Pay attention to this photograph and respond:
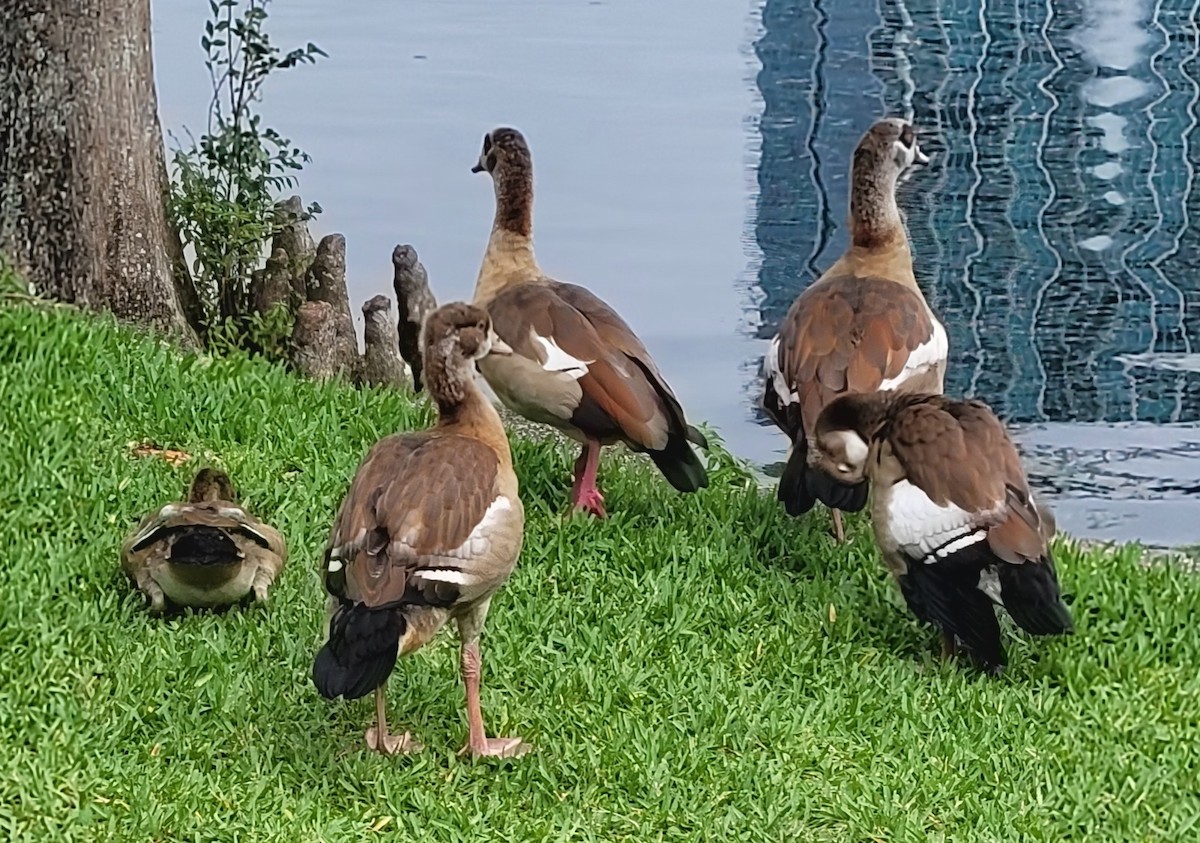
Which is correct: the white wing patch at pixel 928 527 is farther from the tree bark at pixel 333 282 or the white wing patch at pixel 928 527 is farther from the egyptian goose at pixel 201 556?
the tree bark at pixel 333 282

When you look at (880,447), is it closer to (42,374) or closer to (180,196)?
(42,374)

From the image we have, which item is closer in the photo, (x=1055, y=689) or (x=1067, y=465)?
(x=1055, y=689)

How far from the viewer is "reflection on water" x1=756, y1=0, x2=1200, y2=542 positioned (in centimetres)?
940

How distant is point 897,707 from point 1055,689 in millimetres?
601

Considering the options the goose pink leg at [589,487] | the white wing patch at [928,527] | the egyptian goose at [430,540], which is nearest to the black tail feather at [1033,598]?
the white wing patch at [928,527]

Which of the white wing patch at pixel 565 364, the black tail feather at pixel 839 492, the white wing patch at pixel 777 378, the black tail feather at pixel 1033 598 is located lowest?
the black tail feather at pixel 1033 598

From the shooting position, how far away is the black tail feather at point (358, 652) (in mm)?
4090

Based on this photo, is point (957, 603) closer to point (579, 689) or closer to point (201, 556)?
point (579, 689)

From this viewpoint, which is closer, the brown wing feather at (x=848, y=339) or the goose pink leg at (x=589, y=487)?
the brown wing feather at (x=848, y=339)

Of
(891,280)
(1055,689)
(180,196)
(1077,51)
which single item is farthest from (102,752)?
(1077,51)

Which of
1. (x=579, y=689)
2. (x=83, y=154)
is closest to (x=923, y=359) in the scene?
(x=579, y=689)

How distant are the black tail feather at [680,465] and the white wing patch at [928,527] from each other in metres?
1.07

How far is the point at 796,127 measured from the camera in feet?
48.2

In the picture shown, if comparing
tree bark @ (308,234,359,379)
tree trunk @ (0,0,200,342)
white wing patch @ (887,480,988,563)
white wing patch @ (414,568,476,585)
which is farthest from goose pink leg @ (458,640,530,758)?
tree bark @ (308,234,359,379)
